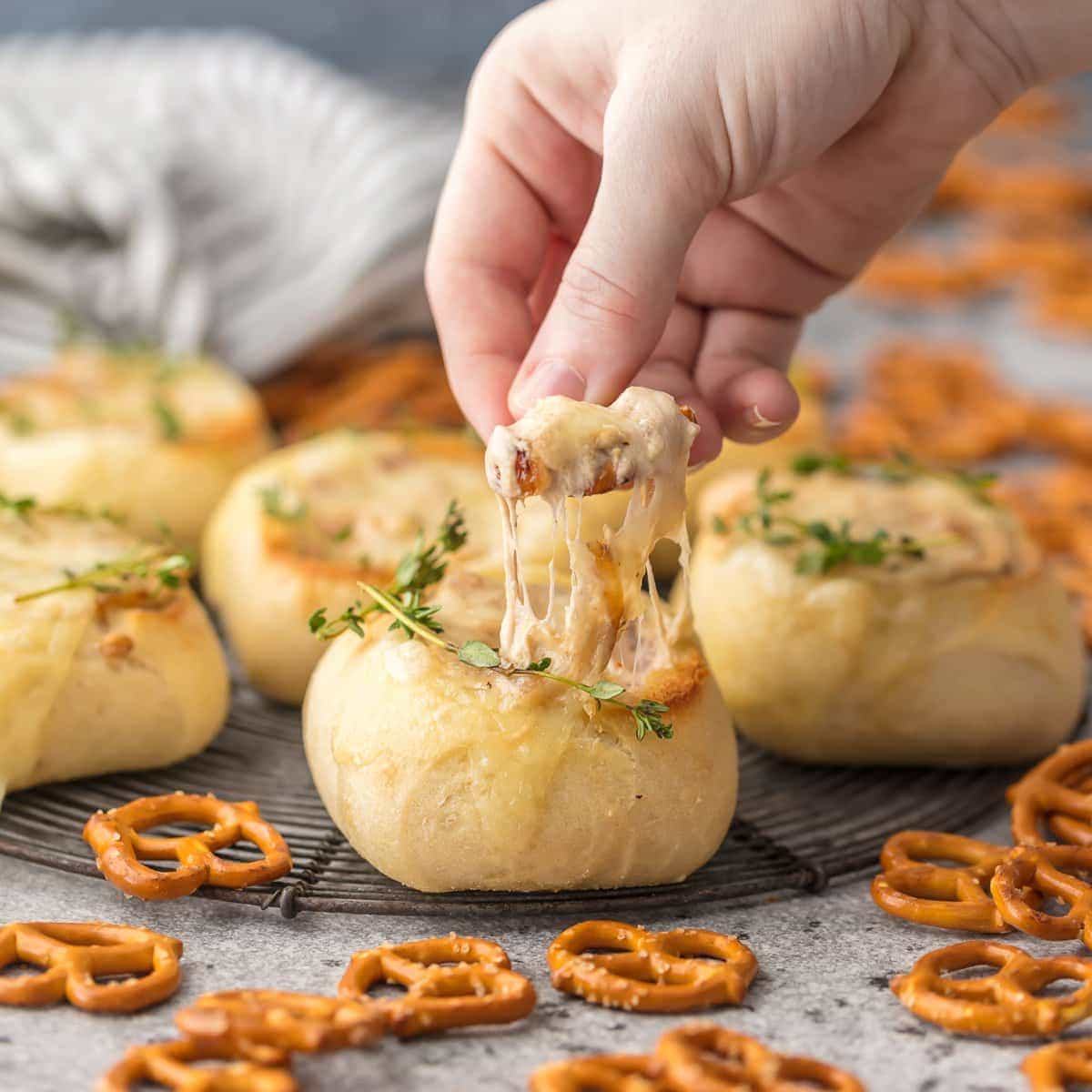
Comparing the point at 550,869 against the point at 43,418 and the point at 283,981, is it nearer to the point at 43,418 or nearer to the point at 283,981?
the point at 283,981

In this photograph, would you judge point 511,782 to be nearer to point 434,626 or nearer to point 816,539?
point 434,626

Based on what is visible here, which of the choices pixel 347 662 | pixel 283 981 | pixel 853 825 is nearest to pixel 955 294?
pixel 853 825

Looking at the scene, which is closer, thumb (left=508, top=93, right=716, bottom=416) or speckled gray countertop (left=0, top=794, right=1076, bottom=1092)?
speckled gray countertop (left=0, top=794, right=1076, bottom=1092)

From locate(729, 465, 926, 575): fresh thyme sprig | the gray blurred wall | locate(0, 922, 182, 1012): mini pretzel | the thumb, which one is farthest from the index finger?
the gray blurred wall

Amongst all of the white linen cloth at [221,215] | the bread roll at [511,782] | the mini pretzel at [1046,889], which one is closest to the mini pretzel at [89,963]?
the bread roll at [511,782]

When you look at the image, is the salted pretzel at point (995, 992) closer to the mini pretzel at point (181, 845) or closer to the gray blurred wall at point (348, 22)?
the mini pretzel at point (181, 845)

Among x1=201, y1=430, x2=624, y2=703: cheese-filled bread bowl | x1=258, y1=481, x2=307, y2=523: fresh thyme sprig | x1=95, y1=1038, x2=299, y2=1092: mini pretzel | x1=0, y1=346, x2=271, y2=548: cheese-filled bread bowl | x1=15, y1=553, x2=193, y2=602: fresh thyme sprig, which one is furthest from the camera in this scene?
x1=0, y1=346, x2=271, y2=548: cheese-filled bread bowl

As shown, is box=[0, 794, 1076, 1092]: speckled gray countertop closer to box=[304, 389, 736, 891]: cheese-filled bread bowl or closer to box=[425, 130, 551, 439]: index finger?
box=[304, 389, 736, 891]: cheese-filled bread bowl
